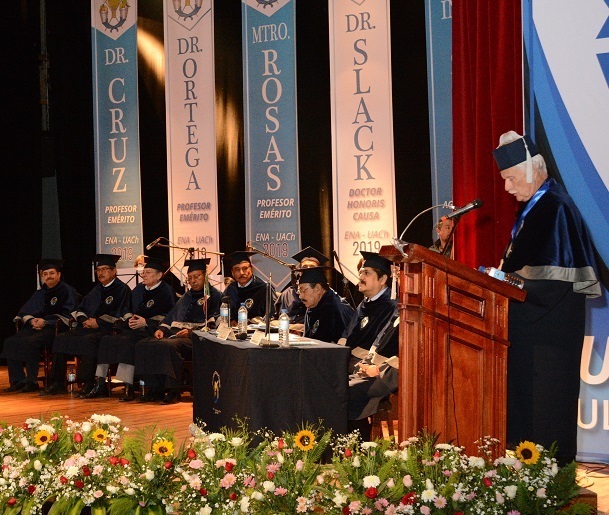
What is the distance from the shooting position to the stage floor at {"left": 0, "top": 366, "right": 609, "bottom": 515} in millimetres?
7287

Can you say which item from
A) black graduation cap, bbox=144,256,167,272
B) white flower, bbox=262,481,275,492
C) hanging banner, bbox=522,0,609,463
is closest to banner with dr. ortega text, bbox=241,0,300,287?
black graduation cap, bbox=144,256,167,272

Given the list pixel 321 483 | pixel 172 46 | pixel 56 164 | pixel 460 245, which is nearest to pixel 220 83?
pixel 172 46

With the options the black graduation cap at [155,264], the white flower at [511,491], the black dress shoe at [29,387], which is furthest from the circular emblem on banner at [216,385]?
the black dress shoe at [29,387]

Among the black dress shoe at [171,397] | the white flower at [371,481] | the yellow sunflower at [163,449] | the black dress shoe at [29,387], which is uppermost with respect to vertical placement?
the yellow sunflower at [163,449]

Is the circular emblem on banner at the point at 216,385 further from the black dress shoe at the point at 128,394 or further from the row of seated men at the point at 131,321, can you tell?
the black dress shoe at the point at 128,394

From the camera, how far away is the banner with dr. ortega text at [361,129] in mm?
→ 9008

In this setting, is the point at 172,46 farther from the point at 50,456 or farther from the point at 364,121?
the point at 50,456

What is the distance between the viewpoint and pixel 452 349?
4.07 metres

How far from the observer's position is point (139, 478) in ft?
11.5

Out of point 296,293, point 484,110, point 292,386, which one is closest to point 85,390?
point 296,293

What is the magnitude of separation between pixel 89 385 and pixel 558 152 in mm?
5484

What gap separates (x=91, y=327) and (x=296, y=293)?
2.15 meters

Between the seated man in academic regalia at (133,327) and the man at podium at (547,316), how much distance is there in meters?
5.20

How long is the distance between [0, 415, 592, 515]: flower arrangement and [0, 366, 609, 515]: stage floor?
2724mm
